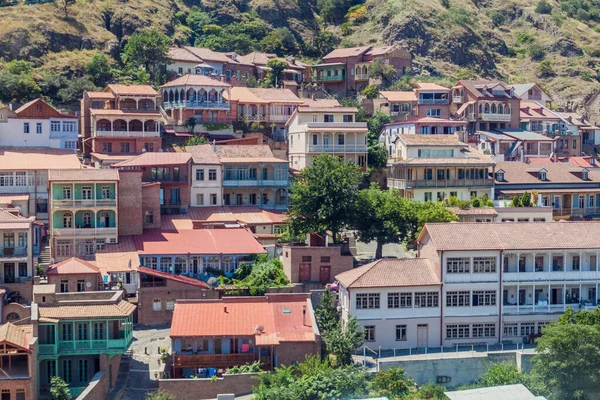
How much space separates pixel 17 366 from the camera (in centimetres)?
4669

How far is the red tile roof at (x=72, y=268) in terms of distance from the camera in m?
54.6

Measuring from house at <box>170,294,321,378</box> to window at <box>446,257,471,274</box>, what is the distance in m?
8.32

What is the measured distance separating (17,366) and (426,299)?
21925 mm

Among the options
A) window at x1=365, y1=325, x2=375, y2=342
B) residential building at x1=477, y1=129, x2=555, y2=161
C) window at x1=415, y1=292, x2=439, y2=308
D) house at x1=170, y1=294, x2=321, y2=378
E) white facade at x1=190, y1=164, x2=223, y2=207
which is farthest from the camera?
residential building at x1=477, y1=129, x2=555, y2=161

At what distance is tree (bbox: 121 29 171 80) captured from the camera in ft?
299

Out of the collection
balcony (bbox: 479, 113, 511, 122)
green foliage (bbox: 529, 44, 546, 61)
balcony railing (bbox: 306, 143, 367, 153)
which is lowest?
balcony railing (bbox: 306, 143, 367, 153)

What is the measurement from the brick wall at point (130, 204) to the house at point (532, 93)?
52.3m

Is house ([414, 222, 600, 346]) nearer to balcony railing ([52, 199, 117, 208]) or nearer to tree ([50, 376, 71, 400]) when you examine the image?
tree ([50, 376, 71, 400])

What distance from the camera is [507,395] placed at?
44.3m

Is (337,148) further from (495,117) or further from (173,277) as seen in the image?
(173,277)

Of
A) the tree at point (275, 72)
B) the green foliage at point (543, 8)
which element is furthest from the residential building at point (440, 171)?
the green foliage at point (543, 8)

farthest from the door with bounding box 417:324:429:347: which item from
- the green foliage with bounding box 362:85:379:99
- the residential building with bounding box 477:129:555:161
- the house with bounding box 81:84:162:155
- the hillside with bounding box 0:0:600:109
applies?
the hillside with bounding box 0:0:600:109

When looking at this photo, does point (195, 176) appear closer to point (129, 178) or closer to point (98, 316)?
point (129, 178)

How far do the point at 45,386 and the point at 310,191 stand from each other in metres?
21.2
